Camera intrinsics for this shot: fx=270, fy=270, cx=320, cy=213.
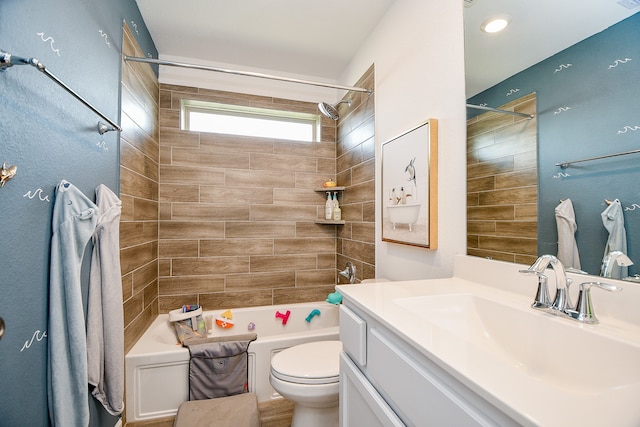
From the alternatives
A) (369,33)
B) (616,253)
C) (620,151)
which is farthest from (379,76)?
(616,253)

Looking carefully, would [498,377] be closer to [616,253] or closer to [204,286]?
[616,253]

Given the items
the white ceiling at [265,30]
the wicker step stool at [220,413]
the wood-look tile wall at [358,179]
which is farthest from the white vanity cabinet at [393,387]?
the white ceiling at [265,30]

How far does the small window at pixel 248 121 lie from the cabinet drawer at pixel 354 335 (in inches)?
81.5

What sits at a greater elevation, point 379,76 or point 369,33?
point 369,33

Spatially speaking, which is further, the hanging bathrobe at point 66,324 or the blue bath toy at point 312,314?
the blue bath toy at point 312,314

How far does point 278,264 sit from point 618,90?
2.39 m

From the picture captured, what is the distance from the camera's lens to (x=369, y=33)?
2.08 m

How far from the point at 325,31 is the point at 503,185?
5.74 ft

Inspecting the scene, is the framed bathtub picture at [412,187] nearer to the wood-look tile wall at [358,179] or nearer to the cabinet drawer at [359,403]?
the wood-look tile wall at [358,179]

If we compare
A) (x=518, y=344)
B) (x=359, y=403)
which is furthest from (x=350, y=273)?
(x=518, y=344)

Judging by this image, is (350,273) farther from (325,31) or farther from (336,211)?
(325,31)

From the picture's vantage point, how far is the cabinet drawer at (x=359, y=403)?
74 cm

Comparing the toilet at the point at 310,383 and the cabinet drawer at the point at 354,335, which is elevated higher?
the cabinet drawer at the point at 354,335

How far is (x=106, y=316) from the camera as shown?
3.95ft
